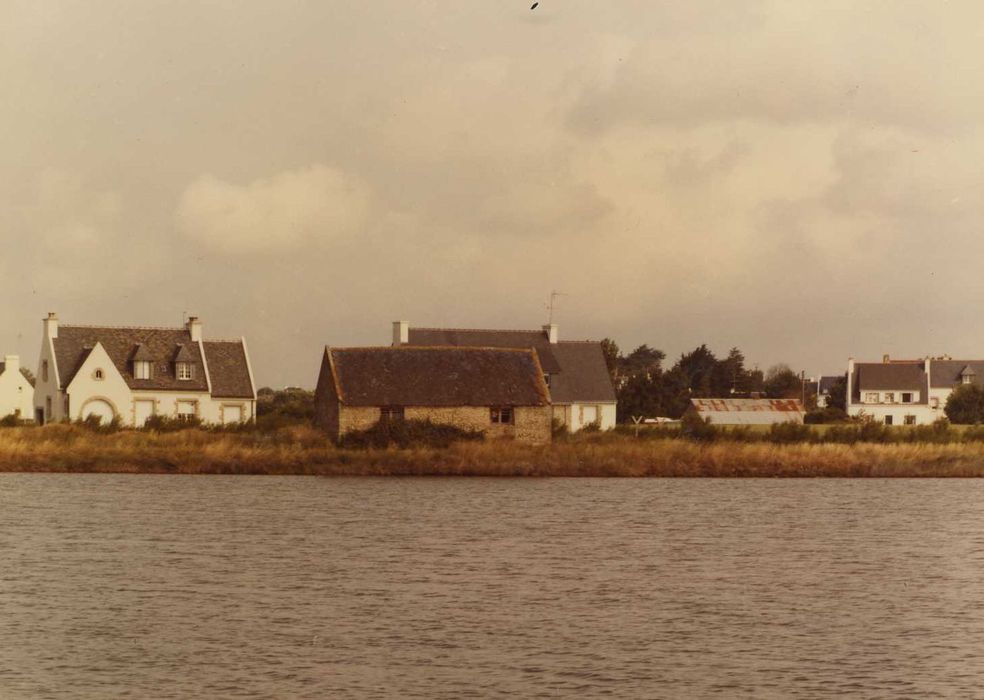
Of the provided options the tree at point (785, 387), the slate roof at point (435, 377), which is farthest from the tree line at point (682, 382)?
the slate roof at point (435, 377)

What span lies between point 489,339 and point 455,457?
93.5 feet

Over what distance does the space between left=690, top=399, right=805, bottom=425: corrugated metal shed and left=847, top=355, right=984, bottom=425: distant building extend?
8.67m

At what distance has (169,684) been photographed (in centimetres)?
2145

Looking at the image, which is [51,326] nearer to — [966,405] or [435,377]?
[435,377]

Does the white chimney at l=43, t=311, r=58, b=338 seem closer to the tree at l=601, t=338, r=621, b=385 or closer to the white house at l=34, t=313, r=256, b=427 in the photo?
the white house at l=34, t=313, r=256, b=427

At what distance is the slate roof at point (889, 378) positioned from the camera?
11244 centimetres

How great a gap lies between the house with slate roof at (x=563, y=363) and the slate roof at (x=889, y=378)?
104 feet

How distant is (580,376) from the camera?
287ft

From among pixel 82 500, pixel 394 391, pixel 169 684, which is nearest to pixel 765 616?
pixel 169 684

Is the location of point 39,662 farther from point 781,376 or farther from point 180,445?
point 781,376

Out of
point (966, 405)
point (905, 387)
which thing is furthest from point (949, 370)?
point (966, 405)

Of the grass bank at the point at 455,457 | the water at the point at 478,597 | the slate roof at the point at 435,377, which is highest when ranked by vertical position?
the slate roof at the point at 435,377

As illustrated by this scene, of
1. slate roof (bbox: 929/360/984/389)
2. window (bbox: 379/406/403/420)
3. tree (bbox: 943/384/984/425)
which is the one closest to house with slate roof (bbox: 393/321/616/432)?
window (bbox: 379/406/403/420)

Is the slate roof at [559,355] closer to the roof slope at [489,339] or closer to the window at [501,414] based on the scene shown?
the roof slope at [489,339]
